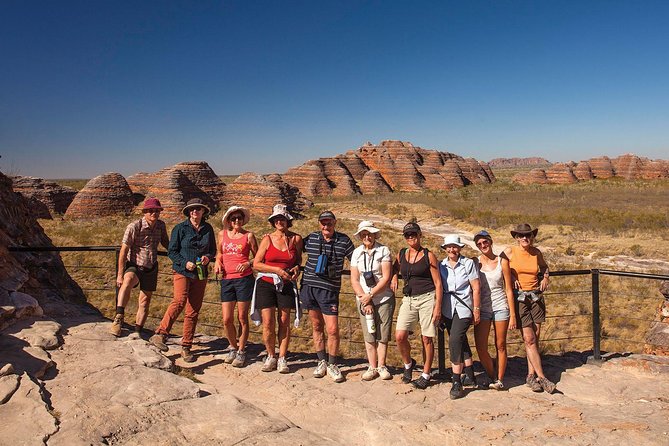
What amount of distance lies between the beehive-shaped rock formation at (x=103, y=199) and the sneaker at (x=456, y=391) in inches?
996

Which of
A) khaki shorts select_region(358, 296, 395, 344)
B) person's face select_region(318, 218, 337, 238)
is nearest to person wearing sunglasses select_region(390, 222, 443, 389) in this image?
khaki shorts select_region(358, 296, 395, 344)

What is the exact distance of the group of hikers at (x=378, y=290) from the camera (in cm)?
398

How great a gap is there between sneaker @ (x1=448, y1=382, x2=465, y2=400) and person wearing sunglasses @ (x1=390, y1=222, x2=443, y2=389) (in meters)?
0.25

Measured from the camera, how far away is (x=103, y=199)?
25.1m

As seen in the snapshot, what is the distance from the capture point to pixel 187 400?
10.4 feet

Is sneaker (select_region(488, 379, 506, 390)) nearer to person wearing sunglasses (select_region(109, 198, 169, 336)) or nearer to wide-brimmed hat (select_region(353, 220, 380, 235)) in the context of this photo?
wide-brimmed hat (select_region(353, 220, 380, 235))

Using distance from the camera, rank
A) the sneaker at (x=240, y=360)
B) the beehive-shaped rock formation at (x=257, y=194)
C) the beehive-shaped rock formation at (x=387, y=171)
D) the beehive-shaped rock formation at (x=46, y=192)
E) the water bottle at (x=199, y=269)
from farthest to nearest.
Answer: the beehive-shaped rock formation at (x=387, y=171)
the beehive-shaped rock formation at (x=46, y=192)
the beehive-shaped rock formation at (x=257, y=194)
the water bottle at (x=199, y=269)
the sneaker at (x=240, y=360)

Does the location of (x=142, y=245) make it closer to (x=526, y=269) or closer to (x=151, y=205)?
(x=151, y=205)

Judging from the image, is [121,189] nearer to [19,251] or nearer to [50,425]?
[19,251]

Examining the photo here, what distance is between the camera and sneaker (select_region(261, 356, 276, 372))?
4.32 m

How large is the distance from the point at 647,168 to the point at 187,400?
77780mm

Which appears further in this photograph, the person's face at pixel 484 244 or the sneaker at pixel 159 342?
the sneaker at pixel 159 342

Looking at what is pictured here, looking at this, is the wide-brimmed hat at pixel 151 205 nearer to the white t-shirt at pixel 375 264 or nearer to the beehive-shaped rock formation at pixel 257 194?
the white t-shirt at pixel 375 264

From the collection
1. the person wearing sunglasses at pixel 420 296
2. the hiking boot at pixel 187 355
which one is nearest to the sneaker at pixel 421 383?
the person wearing sunglasses at pixel 420 296
